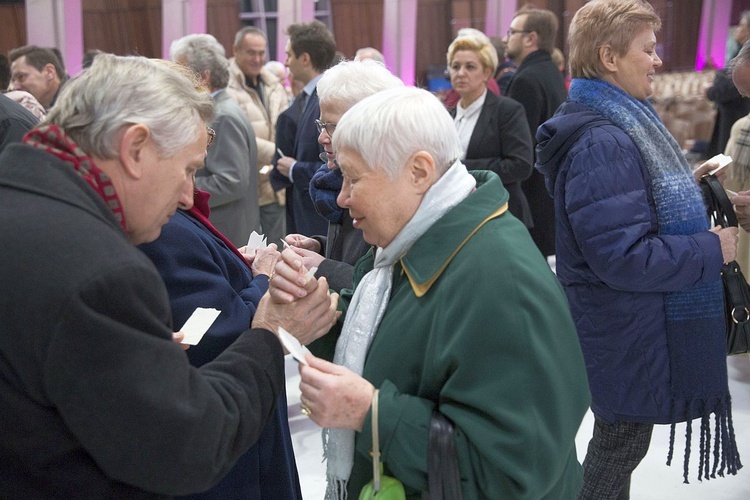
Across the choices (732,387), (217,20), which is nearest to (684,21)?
(217,20)

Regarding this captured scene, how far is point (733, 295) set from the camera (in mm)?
2326

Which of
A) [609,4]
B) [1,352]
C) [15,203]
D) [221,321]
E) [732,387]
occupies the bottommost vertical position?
[732,387]

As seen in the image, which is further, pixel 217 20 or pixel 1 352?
pixel 217 20

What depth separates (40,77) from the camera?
15.4 feet

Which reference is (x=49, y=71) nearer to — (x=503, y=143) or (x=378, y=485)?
(x=503, y=143)

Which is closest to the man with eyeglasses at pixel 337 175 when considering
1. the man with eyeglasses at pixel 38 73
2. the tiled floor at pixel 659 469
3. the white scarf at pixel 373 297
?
the white scarf at pixel 373 297

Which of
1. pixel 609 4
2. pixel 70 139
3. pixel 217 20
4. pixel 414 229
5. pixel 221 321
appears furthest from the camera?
pixel 217 20

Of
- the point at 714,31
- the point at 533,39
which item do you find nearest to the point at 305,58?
the point at 533,39

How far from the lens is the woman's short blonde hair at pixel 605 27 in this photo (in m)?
2.23

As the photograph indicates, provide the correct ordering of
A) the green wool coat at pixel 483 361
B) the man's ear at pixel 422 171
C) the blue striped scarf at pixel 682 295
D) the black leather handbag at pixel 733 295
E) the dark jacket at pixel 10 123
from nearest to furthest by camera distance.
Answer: the green wool coat at pixel 483 361
the man's ear at pixel 422 171
the blue striped scarf at pixel 682 295
the black leather handbag at pixel 733 295
the dark jacket at pixel 10 123

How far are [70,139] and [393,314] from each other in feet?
2.23

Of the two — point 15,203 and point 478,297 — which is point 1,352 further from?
point 478,297

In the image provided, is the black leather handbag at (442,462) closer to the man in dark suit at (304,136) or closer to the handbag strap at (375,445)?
the handbag strap at (375,445)

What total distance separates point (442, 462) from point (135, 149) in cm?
76
